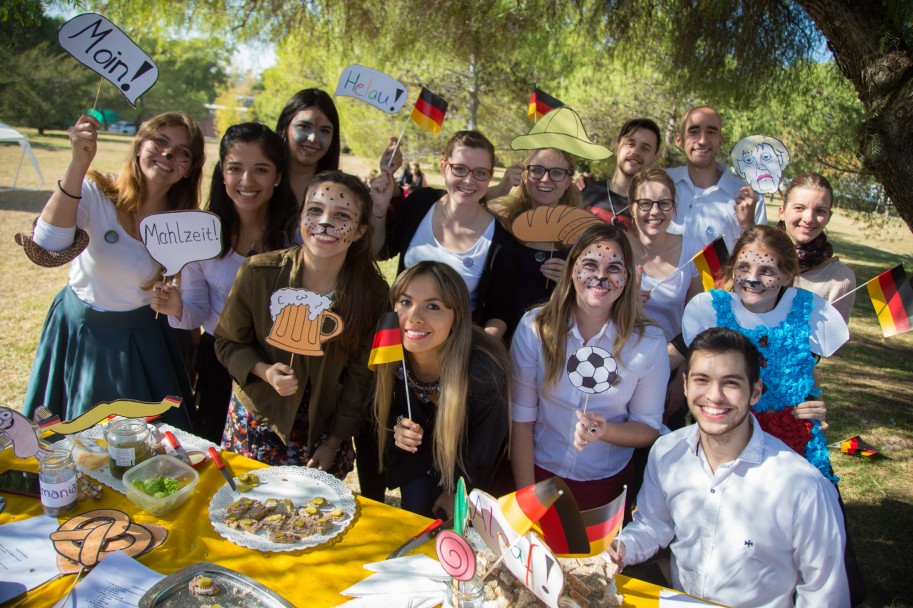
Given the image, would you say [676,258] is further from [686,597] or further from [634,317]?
[686,597]

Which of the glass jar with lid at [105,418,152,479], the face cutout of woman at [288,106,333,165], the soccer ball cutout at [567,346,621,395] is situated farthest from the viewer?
the face cutout of woman at [288,106,333,165]

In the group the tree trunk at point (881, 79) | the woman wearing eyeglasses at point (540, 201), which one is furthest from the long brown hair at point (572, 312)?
the tree trunk at point (881, 79)

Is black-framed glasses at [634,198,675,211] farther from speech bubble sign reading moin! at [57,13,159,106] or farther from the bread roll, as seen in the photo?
speech bubble sign reading moin! at [57,13,159,106]

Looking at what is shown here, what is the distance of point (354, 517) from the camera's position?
1.85 metres

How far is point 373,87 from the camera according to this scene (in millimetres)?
3229

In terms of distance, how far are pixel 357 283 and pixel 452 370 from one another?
0.55 m

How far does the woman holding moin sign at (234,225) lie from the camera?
2682 mm

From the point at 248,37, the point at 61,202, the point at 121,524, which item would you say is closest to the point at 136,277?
the point at 61,202

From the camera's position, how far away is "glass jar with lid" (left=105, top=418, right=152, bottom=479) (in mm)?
1955

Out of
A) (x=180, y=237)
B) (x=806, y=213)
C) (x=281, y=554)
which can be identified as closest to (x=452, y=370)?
(x=281, y=554)

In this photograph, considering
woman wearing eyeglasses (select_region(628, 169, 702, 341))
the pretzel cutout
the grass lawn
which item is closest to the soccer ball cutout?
woman wearing eyeglasses (select_region(628, 169, 702, 341))

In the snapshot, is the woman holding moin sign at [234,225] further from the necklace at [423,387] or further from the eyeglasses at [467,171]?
the necklace at [423,387]

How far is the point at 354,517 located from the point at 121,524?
63cm

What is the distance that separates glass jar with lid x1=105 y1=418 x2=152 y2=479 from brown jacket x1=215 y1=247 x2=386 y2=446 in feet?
1.44
